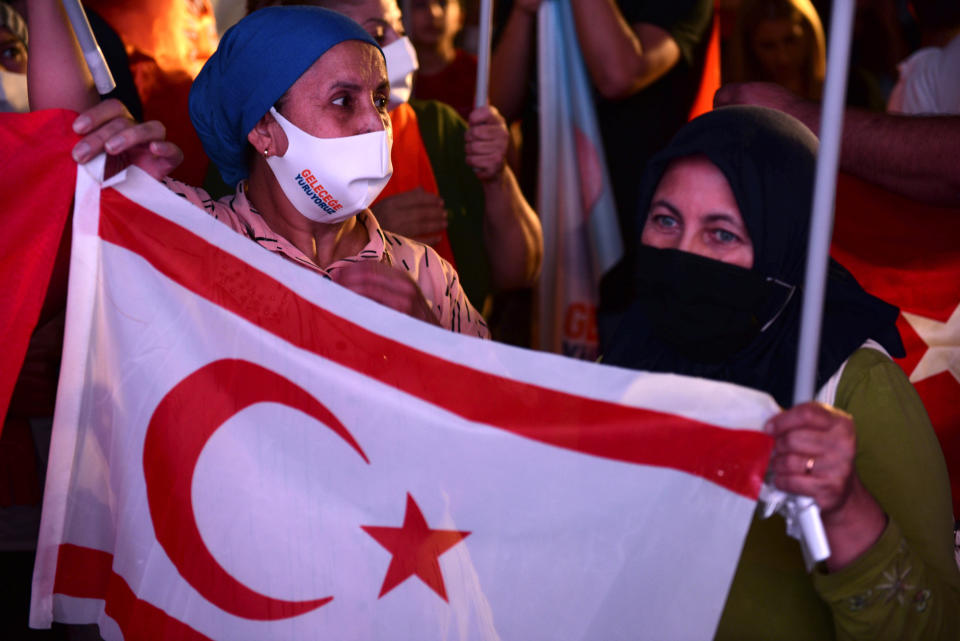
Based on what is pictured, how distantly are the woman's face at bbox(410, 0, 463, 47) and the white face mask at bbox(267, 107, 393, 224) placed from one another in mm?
1682

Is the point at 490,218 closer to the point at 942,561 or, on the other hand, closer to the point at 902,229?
the point at 902,229

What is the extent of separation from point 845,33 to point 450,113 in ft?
6.10

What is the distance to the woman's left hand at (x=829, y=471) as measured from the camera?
1414mm

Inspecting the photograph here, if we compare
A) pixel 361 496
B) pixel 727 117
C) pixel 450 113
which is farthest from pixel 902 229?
pixel 361 496

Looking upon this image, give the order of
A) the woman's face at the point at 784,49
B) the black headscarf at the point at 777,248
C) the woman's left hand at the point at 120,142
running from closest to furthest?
the black headscarf at the point at 777,248 → the woman's left hand at the point at 120,142 → the woman's face at the point at 784,49

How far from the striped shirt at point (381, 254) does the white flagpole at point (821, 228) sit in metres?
0.89

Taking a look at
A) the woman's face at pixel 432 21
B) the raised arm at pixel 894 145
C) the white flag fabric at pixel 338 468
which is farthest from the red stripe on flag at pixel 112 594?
the woman's face at pixel 432 21

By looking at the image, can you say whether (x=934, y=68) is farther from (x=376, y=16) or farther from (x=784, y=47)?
(x=376, y=16)

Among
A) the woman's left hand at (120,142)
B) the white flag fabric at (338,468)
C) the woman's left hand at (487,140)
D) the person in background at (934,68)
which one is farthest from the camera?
the person in background at (934,68)

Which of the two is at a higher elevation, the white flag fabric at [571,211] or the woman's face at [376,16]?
the woman's face at [376,16]

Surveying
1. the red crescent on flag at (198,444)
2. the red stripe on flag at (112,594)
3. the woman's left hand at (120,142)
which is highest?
the woman's left hand at (120,142)

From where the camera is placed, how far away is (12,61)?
120 inches

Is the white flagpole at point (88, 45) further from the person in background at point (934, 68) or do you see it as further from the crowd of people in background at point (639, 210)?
the person in background at point (934, 68)

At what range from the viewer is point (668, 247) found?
191 centimetres
